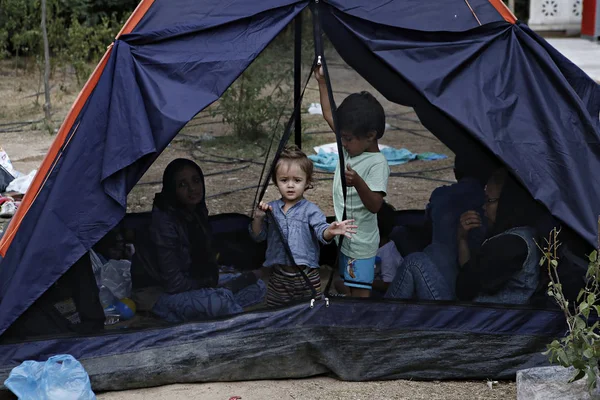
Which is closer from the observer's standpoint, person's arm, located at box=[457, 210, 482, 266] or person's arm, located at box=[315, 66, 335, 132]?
person's arm, located at box=[315, 66, 335, 132]

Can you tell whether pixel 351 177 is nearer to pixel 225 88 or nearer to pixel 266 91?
pixel 225 88

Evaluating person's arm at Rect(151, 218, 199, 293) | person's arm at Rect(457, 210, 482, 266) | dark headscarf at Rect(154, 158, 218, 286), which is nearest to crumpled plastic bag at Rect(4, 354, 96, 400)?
person's arm at Rect(151, 218, 199, 293)

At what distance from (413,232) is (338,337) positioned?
3.89 ft

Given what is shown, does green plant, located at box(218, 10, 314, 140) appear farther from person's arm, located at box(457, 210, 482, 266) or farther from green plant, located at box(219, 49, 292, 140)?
person's arm, located at box(457, 210, 482, 266)

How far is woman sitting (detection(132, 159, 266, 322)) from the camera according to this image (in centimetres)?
372

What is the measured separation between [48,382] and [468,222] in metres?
1.95

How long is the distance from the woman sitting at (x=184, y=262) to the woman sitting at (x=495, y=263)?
802 millimetres

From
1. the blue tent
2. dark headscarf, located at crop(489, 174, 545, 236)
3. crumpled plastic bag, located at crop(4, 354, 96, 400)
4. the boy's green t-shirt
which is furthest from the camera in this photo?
the boy's green t-shirt

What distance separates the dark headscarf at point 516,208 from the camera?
11.5 ft

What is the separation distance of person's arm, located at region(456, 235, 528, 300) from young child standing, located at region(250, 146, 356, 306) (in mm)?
554

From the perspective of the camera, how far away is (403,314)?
3496 millimetres

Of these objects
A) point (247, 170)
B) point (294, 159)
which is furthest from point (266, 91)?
point (294, 159)

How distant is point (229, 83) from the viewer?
3320 millimetres

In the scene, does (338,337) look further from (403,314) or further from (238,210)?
(238,210)
